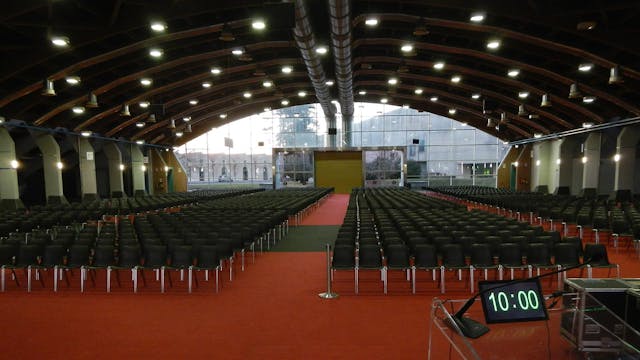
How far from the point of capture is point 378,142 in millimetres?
40500

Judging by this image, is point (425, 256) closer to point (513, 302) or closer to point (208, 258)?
point (513, 302)

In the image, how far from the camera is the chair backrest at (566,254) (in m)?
7.82

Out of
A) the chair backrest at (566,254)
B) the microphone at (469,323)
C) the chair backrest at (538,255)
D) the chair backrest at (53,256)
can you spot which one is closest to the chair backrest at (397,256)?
the chair backrest at (538,255)

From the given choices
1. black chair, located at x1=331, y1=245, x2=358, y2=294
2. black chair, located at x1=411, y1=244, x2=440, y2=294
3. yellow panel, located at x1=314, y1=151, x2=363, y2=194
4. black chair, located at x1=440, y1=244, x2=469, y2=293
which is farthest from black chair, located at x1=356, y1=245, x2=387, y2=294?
yellow panel, located at x1=314, y1=151, x2=363, y2=194

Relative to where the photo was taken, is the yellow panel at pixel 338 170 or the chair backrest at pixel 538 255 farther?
the yellow panel at pixel 338 170

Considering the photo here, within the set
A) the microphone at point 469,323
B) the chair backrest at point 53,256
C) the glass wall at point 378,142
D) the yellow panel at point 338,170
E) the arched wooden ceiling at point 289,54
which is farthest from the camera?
the yellow panel at point 338,170

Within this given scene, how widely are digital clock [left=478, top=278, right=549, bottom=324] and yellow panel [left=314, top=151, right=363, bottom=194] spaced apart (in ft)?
121

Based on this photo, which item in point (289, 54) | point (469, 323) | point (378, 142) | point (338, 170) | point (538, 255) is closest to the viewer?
point (469, 323)

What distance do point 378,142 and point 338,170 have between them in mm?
4919

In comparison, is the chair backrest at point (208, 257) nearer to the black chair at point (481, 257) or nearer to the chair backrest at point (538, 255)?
the black chair at point (481, 257)

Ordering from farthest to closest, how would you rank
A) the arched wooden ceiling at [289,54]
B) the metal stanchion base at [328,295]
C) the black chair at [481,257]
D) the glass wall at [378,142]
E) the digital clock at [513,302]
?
1. the glass wall at [378,142]
2. the arched wooden ceiling at [289,54]
3. the black chair at [481,257]
4. the metal stanchion base at [328,295]
5. the digital clock at [513,302]

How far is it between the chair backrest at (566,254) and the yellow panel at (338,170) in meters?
32.7

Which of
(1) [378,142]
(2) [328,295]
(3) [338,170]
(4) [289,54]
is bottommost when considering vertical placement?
(2) [328,295]

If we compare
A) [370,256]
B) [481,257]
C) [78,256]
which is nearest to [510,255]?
[481,257]
